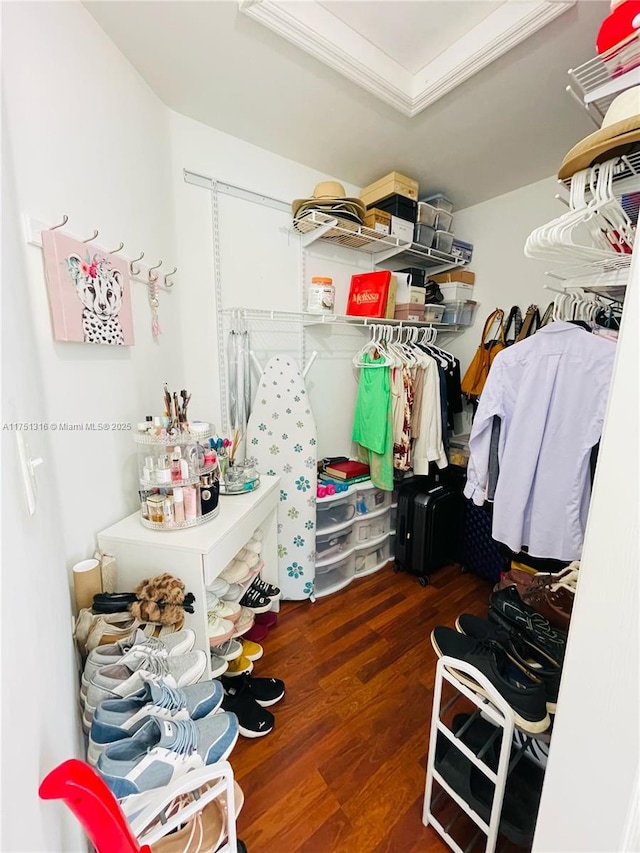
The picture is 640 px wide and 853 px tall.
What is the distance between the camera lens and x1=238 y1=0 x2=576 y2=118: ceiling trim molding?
108cm

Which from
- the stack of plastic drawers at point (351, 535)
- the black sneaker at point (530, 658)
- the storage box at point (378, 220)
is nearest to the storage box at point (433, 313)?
the storage box at point (378, 220)

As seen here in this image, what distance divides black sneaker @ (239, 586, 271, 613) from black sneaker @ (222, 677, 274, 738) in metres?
0.28

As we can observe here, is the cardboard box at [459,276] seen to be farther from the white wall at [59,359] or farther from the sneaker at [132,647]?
the sneaker at [132,647]

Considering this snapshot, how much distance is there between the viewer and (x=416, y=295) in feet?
7.39

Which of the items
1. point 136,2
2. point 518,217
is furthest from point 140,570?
point 518,217

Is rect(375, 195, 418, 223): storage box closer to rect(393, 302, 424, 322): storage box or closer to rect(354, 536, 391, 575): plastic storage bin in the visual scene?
rect(393, 302, 424, 322): storage box

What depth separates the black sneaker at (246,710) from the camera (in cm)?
133

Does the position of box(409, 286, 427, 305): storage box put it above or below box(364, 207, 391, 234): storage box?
below

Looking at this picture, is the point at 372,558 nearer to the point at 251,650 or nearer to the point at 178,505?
the point at 251,650

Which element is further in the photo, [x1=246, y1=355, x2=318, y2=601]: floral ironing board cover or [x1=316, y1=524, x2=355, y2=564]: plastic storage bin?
[x1=316, y1=524, x2=355, y2=564]: plastic storage bin

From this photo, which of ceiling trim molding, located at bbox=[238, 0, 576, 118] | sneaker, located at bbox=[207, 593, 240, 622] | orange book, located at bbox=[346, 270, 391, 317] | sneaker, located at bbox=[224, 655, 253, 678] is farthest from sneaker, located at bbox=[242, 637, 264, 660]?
ceiling trim molding, located at bbox=[238, 0, 576, 118]

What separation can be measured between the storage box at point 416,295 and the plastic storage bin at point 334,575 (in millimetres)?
1717

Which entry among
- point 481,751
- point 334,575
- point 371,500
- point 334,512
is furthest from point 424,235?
point 481,751

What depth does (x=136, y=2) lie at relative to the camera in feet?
3.46
